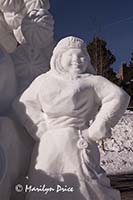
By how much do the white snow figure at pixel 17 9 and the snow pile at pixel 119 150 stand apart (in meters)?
7.28

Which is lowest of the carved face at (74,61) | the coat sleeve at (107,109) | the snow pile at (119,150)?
the snow pile at (119,150)

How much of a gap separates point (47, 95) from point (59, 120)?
0.55ft

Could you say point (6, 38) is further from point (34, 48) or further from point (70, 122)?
point (70, 122)

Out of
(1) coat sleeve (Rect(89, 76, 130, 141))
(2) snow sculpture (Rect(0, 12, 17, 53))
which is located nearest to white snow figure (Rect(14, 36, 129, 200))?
(1) coat sleeve (Rect(89, 76, 130, 141))

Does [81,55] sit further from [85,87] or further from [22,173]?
[22,173]

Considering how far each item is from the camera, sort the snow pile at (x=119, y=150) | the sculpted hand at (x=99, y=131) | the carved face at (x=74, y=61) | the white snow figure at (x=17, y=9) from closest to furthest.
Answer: the sculpted hand at (x=99, y=131) < the carved face at (x=74, y=61) < the white snow figure at (x=17, y=9) < the snow pile at (x=119, y=150)

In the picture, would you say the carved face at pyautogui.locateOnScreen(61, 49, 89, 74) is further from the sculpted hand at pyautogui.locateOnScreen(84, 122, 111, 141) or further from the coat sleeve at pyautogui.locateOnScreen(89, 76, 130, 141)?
the sculpted hand at pyautogui.locateOnScreen(84, 122, 111, 141)

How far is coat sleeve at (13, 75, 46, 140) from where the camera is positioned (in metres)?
2.67

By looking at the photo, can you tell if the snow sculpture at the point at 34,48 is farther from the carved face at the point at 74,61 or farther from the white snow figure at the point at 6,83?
the carved face at the point at 74,61

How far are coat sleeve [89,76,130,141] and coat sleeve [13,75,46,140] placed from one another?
1.14ft

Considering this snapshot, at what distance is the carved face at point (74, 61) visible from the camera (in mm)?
2623

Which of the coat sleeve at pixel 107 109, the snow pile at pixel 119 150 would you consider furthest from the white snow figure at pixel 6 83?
the snow pile at pixel 119 150

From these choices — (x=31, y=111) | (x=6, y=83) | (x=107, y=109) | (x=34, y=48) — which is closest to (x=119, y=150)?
(x=34, y=48)

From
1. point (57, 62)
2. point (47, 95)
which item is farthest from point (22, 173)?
point (57, 62)
